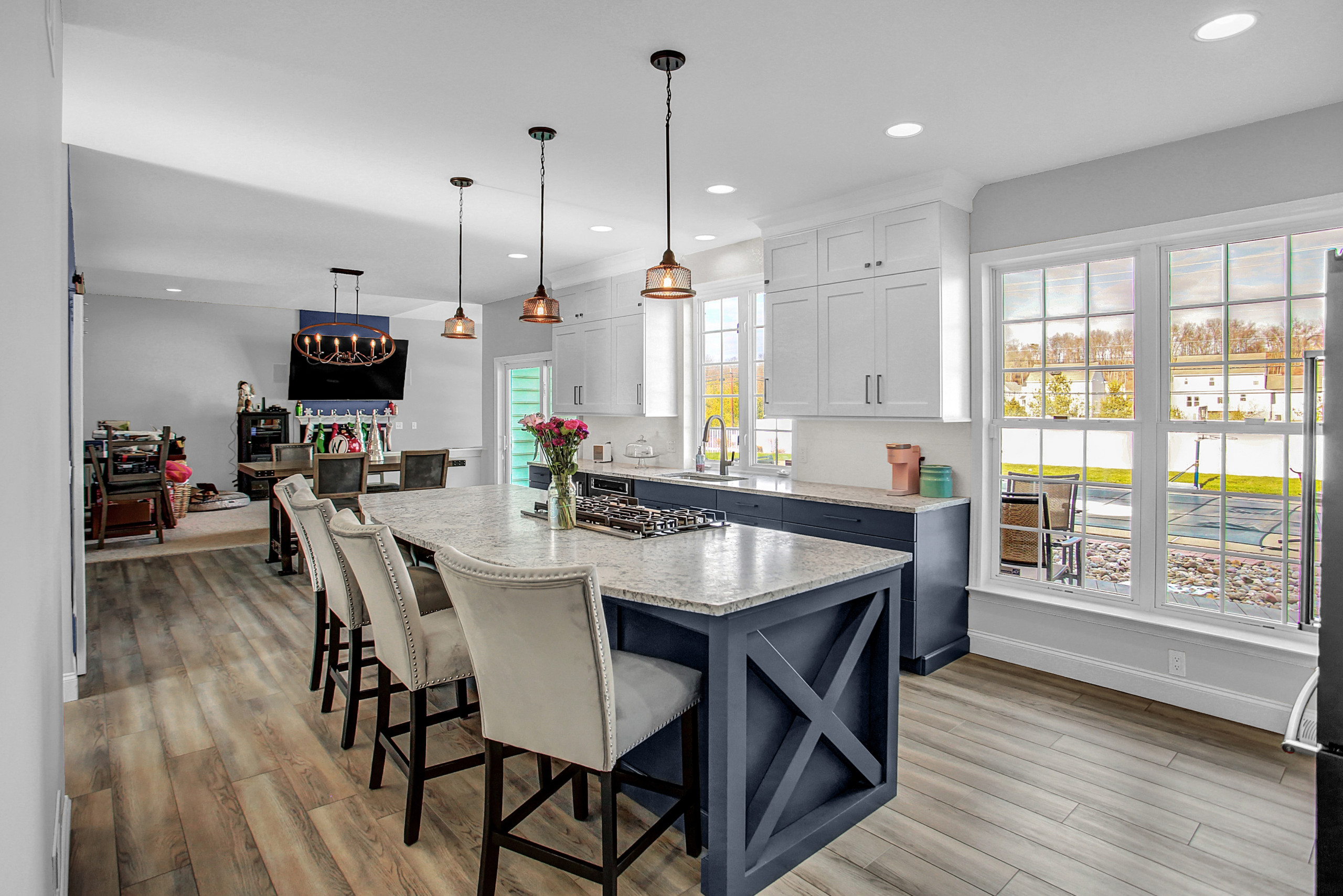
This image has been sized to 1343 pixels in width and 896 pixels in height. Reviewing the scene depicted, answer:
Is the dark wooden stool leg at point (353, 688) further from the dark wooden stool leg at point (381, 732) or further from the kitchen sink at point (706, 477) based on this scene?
the kitchen sink at point (706, 477)

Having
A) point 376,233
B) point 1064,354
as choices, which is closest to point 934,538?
point 1064,354

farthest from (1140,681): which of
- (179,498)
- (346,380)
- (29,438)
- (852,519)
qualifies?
(346,380)

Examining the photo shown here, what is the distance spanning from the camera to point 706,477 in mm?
4977

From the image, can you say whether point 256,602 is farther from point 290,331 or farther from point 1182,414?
point 290,331

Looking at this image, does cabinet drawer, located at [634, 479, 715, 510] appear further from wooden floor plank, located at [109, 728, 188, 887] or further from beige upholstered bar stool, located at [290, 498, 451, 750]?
wooden floor plank, located at [109, 728, 188, 887]

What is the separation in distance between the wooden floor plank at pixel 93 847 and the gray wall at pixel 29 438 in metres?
0.34

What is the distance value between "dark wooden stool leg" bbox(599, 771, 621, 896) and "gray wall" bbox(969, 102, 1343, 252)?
3401 millimetres

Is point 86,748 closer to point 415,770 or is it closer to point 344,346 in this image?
point 415,770

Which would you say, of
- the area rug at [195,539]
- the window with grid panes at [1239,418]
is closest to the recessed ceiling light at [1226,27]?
the window with grid panes at [1239,418]

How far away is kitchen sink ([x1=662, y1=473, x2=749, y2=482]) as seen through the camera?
4828mm

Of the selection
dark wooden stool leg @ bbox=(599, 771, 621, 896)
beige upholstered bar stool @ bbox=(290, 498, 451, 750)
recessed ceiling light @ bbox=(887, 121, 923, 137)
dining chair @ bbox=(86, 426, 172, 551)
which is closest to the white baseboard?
recessed ceiling light @ bbox=(887, 121, 923, 137)

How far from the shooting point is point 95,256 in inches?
233

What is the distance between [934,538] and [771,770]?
1984 millimetres

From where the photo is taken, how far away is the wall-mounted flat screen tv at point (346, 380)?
10500 mm
